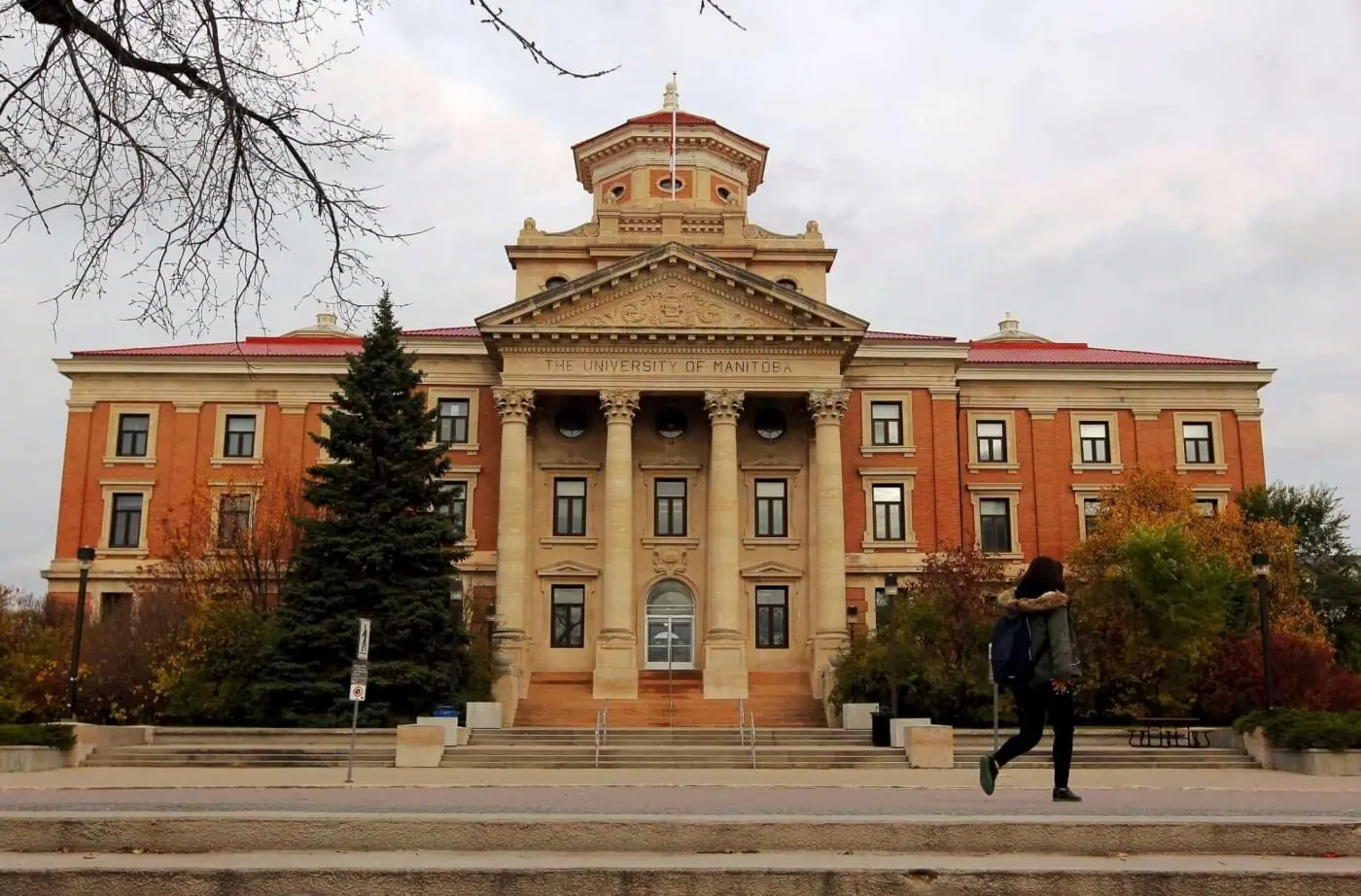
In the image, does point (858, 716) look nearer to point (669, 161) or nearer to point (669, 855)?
point (669, 161)

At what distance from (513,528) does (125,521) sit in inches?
651

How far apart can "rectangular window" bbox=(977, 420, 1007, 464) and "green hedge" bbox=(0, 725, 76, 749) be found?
35.8 metres

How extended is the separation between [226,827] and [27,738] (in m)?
24.3

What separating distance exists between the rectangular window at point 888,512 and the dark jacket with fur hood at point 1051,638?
41546mm

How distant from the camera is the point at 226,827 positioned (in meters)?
7.55

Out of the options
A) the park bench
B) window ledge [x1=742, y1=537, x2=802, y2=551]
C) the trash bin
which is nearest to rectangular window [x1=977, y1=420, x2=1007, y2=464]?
window ledge [x1=742, y1=537, x2=802, y2=551]

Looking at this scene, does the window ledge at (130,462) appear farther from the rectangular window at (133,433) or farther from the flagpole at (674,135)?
the flagpole at (674,135)

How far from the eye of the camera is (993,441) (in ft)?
176

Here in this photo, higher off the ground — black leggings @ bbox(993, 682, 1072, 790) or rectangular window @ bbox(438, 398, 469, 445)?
rectangular window @ bbox(438, 398, 469, 445)

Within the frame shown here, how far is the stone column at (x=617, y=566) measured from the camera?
4478cm

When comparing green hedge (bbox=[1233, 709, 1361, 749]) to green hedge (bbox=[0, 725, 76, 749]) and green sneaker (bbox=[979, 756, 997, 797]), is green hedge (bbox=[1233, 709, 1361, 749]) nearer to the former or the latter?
green sneaker (bbox=[979, 756, 997, 797])

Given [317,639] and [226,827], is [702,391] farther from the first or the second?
[226,827]

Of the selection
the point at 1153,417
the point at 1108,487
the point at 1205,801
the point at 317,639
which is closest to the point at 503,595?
the point at 317,639

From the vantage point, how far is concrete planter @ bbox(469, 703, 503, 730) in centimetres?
3850
